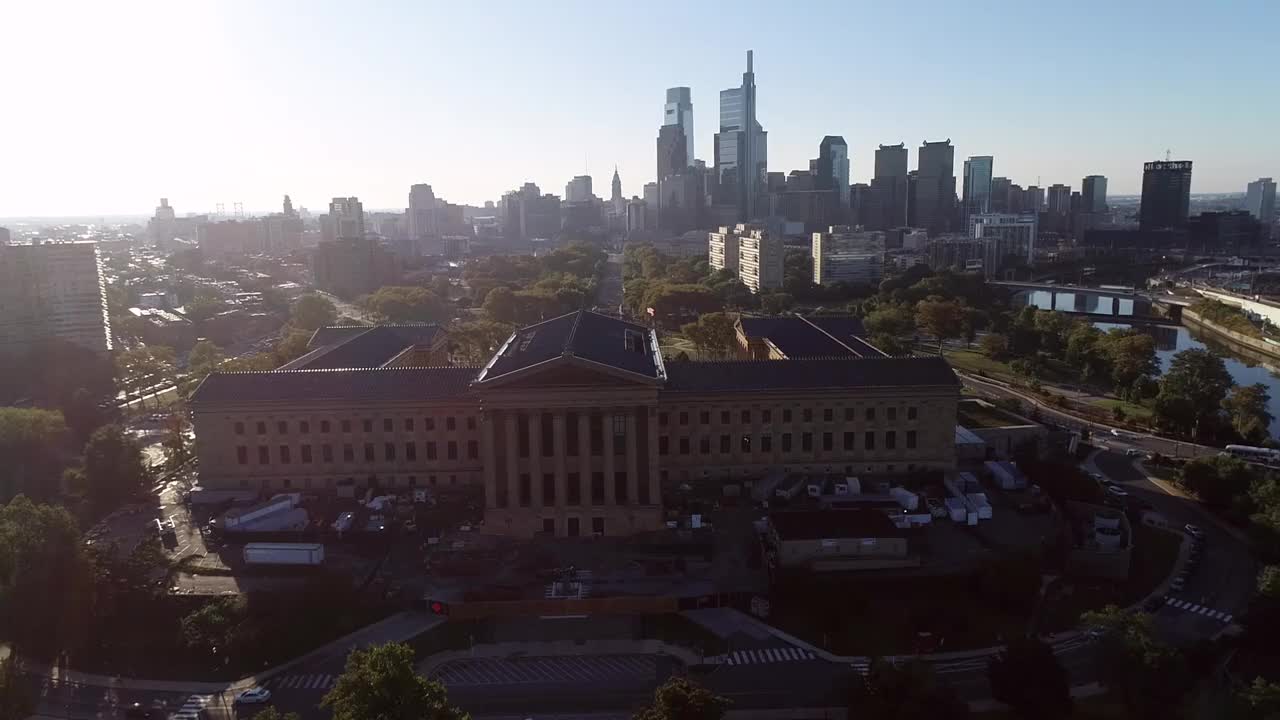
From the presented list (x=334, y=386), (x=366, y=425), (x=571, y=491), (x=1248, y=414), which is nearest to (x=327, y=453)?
(x=366, y=425)

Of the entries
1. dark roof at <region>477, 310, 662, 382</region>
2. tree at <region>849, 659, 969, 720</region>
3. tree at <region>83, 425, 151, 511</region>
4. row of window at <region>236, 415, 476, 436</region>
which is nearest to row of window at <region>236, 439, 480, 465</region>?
row of window at <region>236, 415, 476, 436</region>

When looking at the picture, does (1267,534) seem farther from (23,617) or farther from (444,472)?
(23,617)

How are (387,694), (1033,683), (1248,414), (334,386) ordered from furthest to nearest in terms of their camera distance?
1. (1248,414)
2. (334,386)
3. (1033,683)
4. (387,694)

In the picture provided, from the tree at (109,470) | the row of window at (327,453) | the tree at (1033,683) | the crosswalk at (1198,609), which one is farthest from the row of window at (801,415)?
the tree at (109,470)

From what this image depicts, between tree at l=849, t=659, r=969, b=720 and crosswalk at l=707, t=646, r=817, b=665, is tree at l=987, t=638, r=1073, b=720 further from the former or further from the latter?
crosswalk at l=707, t=646, r=817, b=665

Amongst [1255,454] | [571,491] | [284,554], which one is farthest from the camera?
[1255,454]

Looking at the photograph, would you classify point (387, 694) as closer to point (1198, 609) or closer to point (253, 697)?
point (253, 697)
